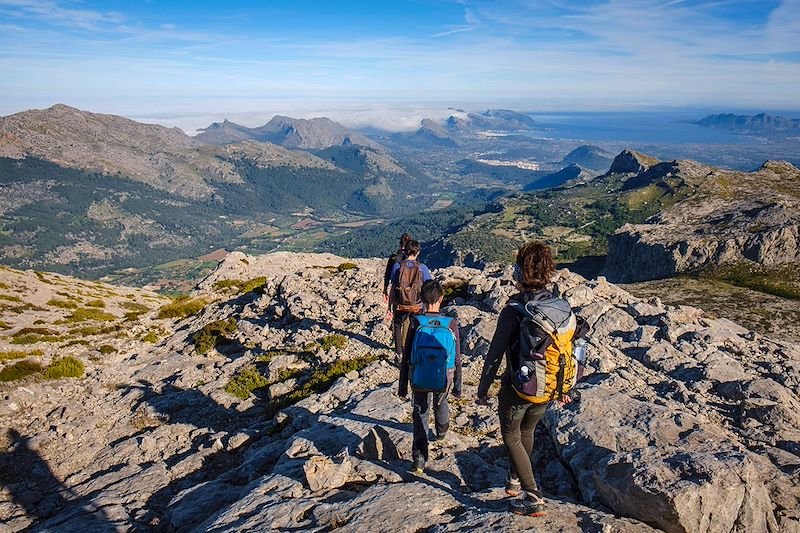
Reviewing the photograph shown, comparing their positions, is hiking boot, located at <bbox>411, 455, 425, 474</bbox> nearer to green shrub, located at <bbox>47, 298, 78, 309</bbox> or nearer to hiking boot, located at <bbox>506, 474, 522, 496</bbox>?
hiking boot, located at <bbox>506, 474, 522, 496</bbox>

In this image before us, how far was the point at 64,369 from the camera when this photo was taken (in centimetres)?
2292

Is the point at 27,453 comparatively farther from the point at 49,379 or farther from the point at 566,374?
the point at 566,374

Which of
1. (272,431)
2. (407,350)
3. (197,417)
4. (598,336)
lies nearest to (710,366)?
(598,336)

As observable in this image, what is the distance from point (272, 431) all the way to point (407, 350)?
7407 mm

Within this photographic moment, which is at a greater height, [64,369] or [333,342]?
[333,342]

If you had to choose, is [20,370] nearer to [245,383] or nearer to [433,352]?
[245,383]

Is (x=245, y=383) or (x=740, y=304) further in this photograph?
(x=740, y=304)

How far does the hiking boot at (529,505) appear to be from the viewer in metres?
8.09

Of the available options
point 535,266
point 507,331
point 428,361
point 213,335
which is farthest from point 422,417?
point 213,335

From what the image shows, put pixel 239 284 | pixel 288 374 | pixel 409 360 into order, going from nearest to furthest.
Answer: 1. pixel 409 360
2. pixel 288 374
3. pixel 239 284

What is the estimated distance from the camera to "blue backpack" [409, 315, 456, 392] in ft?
31.5

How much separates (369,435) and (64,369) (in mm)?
19922

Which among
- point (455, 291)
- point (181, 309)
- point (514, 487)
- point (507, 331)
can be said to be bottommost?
point (181, 309)

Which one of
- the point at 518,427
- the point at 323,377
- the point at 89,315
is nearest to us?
the point at 518,427
